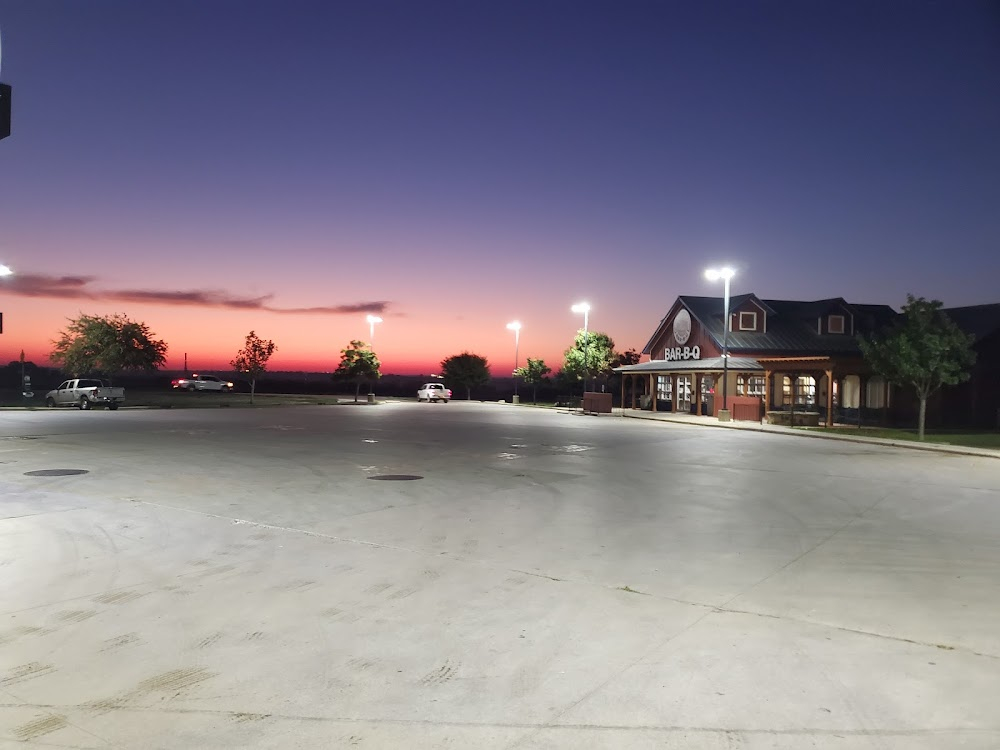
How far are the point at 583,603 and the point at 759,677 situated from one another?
6.40 ft

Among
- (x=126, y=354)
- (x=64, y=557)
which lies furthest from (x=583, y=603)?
(x=126, y=354)

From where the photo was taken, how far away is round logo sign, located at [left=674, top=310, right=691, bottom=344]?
49.8 meters

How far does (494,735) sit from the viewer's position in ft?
13.5

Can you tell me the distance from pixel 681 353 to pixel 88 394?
39043 millimetres

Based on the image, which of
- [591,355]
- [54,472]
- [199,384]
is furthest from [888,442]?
[199,384]

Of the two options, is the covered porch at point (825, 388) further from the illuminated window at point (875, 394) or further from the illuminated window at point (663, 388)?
the illuminated window at point (663, 388)

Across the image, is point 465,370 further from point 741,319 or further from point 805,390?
point 805,390

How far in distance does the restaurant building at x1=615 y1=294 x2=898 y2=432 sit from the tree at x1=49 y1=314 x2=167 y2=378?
4028 centimetres

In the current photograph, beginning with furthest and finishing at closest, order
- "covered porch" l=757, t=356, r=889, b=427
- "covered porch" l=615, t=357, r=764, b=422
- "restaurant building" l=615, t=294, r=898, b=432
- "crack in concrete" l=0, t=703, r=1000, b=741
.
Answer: "covered porch" l=615, t=357, r=764, b=422, "restaurant building" l=615, t=294, r=898, b=432, "covered porch" l=757, t=356, r=889, b=427, "crack in concrete" l=0, t=703, r=1000, b=741

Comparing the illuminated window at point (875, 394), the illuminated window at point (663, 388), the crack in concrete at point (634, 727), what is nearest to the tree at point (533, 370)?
the illuminated window at point (663, 388)

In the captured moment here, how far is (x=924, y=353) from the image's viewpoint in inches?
1203

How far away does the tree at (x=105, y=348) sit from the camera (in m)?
58.0

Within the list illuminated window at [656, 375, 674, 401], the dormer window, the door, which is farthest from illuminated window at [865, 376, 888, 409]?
illuminated window at [656, 375, 674, 401]

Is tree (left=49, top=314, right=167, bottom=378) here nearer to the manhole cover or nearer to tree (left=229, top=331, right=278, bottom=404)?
tree (left=229, top=331, right=278, bottom=404)
